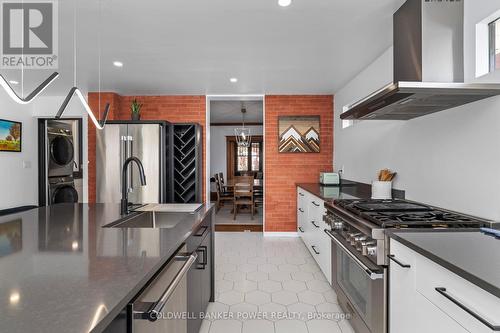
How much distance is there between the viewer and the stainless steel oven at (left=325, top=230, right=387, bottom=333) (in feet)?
5.10

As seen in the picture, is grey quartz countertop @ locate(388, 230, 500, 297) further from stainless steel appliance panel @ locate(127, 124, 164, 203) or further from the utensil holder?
stainless steel appliance panel @ locate(127, 124, 164, 203)

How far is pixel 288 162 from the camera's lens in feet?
16.0

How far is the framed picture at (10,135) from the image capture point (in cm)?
424

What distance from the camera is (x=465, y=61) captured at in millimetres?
1691

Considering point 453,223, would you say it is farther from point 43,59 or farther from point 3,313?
point 43,59

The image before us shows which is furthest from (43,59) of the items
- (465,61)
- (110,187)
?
(465,61)

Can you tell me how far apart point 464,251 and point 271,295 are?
6.19 feet

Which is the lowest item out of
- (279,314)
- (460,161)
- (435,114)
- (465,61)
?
(279,314)

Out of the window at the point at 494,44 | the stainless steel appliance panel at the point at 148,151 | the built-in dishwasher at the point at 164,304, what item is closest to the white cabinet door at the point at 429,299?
the built-in dishwasher at the point at 164,304

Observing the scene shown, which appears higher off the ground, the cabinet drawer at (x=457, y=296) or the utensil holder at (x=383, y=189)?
the utensil holder at (x=383, y=189)

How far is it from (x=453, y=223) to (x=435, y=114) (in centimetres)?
96

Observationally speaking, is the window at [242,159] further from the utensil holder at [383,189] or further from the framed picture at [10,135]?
the utensil holder at [383,189]

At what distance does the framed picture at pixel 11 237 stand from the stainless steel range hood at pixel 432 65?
1.97 m

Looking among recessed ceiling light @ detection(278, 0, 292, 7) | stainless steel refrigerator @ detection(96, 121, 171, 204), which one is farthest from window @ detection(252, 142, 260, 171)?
recessed ceiling light @ detection(278, 0, 292, 7)
